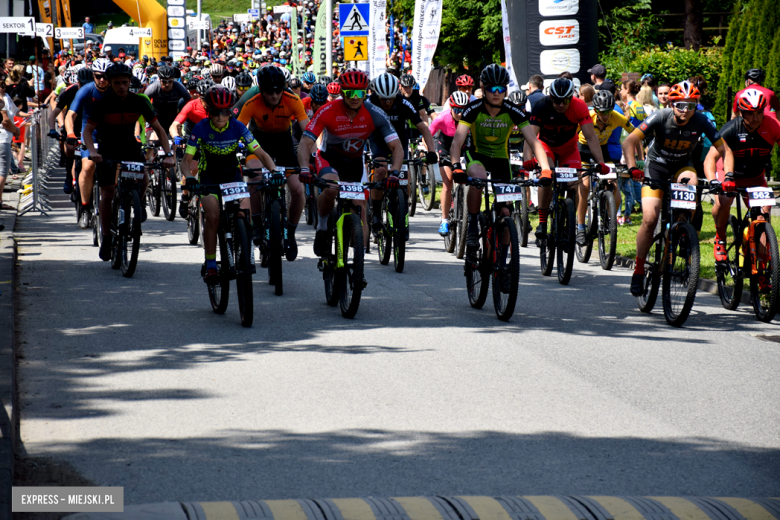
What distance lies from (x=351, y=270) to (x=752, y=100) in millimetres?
3678

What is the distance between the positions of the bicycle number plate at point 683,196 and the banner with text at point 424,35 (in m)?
13.8

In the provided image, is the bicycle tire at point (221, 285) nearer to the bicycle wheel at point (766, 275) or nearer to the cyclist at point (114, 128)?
the cyclist at point (114, 128)

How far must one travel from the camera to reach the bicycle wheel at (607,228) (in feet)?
39.0

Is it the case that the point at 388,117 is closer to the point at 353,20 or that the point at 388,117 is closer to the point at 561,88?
the point at 561,88

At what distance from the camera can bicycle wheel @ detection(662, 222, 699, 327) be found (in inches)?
331

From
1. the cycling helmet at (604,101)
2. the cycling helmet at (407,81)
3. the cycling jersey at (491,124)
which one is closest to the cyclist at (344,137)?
the cycling jersey at (491,124)

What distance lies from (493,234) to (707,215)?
26.3 ft

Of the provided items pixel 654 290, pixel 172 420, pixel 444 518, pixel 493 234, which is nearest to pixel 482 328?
pixel 493 234

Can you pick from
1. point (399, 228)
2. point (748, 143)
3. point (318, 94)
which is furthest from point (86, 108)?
point (748, 143)

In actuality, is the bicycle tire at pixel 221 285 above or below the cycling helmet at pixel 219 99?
below

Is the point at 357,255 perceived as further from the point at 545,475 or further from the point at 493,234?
the point at 545,475

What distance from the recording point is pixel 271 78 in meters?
10.4

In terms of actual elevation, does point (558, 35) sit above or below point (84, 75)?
above

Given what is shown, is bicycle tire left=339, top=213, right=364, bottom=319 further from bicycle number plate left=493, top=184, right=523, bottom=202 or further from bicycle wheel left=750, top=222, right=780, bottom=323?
bicycle wheel left=750, top=222, right=780, bottom=323
